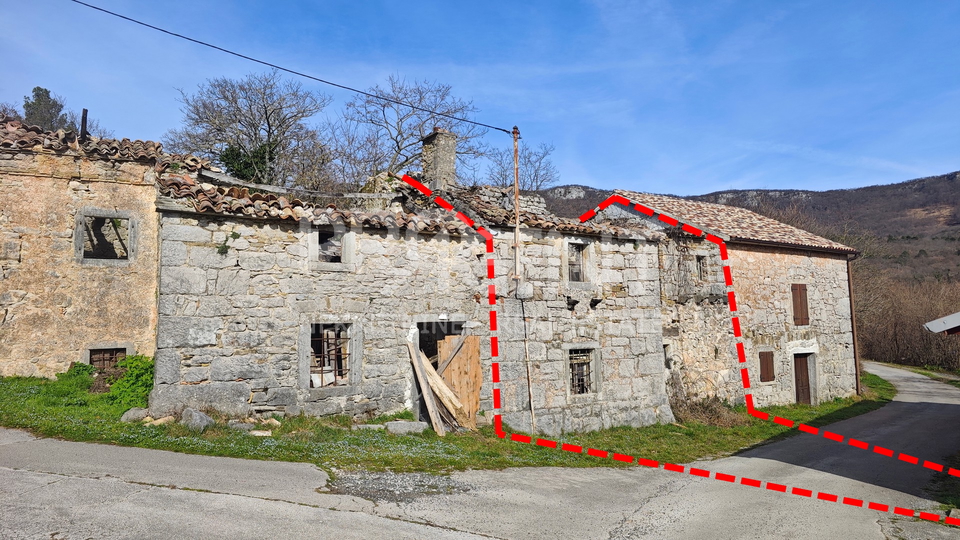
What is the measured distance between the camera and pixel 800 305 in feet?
57.5

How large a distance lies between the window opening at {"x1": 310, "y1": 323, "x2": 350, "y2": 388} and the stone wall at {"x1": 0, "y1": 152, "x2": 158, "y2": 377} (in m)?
4.56

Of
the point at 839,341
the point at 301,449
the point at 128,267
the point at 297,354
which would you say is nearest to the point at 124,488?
the point at 301,449

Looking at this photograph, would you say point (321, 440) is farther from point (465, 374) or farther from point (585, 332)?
point (585, 332)

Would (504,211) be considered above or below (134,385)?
above

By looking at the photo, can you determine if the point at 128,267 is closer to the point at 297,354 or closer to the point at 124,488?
the point at 297,354

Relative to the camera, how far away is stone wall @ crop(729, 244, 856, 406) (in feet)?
53.2

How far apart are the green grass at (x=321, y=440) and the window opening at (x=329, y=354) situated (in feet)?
2.33

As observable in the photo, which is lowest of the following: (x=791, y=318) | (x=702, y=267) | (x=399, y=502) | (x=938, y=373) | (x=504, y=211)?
(x=938, y=373)

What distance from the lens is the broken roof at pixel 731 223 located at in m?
16.0

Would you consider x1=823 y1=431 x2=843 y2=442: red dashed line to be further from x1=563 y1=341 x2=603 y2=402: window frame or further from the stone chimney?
the stone chimney

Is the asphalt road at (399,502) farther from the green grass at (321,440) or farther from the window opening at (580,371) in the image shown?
the window opening at (580,371)

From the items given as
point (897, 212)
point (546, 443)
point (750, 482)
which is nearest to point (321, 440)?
point (546, 443)

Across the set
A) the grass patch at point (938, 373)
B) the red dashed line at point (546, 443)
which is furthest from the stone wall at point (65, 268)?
the grass patch at point (938, 373)

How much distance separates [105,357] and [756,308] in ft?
53.9
